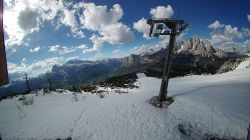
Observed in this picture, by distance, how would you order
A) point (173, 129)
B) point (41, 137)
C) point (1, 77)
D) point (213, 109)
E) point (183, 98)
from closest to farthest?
point (1, 77) → point (41, 137) → point (173, 129) → point (213, 109) → point (183, 98)

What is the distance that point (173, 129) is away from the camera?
12.5 m

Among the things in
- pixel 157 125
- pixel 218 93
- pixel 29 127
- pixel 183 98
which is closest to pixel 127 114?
pixel 157 125

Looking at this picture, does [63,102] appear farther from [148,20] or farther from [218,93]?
[218,93]

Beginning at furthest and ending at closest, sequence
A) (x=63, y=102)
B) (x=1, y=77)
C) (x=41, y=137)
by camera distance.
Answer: (x=63, y=102)
(x=41, y=137)
(x=1, y=77)

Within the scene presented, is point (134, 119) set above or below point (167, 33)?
below

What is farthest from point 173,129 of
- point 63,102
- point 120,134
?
point 63,102

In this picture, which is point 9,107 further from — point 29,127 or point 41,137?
point 41,137

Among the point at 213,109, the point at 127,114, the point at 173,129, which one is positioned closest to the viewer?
the point at 173,129

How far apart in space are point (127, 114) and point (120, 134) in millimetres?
3028

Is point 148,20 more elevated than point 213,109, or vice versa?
point 148,20

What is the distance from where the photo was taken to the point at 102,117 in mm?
14781

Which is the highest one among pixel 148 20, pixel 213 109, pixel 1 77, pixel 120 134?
pixel 148 20

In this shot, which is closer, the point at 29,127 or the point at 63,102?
the point at 29,127

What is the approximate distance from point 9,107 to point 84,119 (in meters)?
7.74
